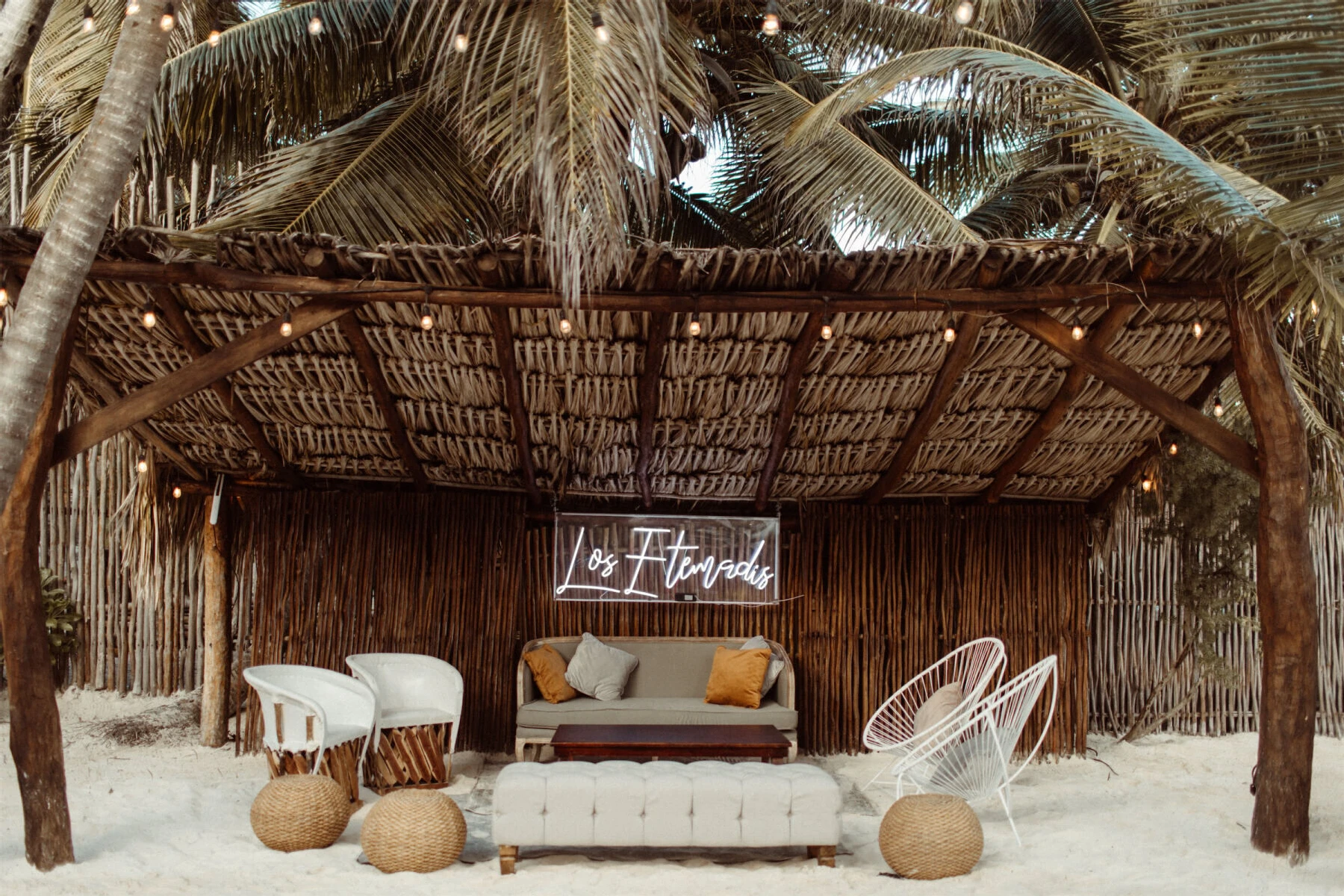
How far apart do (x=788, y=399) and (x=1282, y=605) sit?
258 cm

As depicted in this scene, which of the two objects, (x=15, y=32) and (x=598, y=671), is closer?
(x=15, y=32)

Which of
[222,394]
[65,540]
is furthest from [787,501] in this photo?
[65,540]

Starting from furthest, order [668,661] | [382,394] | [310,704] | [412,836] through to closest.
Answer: [668,661] < [382,394] < [310,704] < [412,836]

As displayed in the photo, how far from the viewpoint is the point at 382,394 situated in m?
5.70

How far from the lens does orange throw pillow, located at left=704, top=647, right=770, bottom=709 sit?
20.1 feet

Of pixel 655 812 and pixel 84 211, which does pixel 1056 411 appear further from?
pixel 84 211

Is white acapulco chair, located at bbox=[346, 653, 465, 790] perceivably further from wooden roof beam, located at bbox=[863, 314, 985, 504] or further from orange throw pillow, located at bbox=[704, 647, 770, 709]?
wooden roof beam, located at bbox=[863, 314, 985, 504]

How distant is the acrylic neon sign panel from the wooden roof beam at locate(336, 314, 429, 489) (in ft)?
3.24

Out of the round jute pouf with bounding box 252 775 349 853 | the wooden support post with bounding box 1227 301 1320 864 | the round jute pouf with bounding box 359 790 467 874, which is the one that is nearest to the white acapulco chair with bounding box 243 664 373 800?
the round jute pouf with bounding box 252 775 349 853

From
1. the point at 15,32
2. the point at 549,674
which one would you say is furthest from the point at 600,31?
the point at 549,674

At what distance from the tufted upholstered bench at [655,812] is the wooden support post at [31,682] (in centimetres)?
173

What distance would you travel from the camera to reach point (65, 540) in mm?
7906

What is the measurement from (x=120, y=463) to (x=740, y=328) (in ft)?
16.2

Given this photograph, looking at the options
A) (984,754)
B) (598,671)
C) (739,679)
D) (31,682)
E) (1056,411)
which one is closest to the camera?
→ (31,682)
